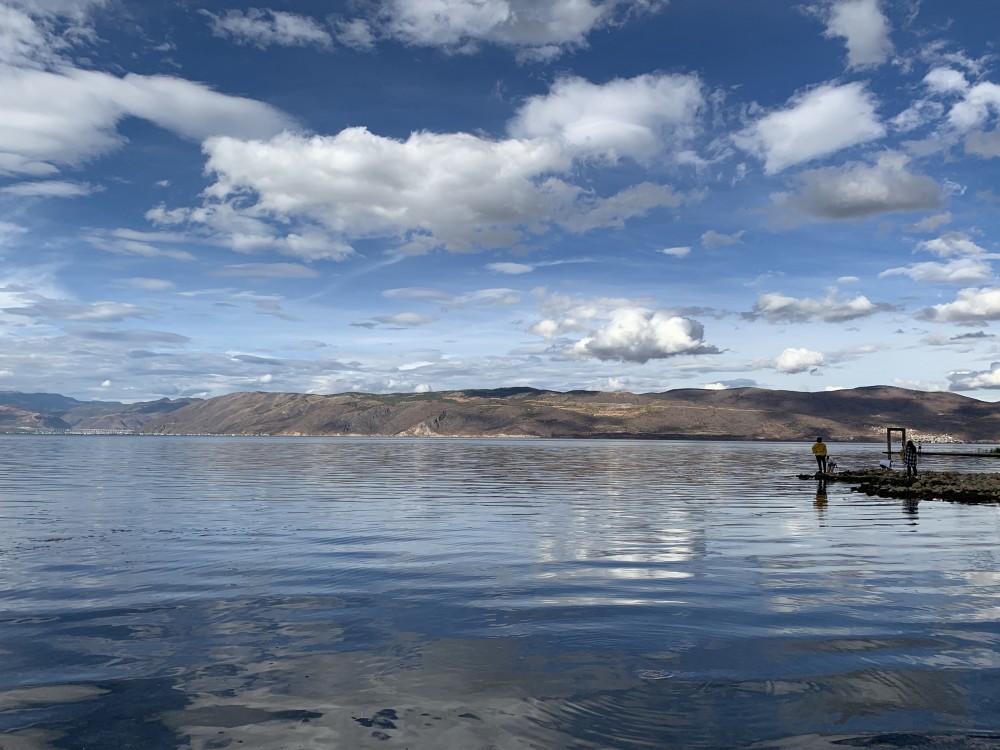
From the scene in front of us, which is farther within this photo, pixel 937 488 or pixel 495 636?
pixel 937 488

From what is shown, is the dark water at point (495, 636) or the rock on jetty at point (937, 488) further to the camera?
the rock on jetty at point (937, 488)

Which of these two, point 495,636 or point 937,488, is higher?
point 937,488

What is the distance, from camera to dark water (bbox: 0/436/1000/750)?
8062mm

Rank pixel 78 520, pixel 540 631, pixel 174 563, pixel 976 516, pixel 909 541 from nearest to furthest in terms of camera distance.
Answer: pixel 540 631 → pixel 174 563 → pixel 909 541 → pixel 78 520 → pixel 976 516

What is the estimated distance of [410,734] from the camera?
7.85m

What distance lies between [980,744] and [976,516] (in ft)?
93.7

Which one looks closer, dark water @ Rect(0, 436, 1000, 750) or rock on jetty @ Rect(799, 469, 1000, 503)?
dark water @ Rect(0, 436, 1000, 750)

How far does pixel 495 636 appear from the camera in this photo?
11.6 meters

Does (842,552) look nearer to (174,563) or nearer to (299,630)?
(299,630)

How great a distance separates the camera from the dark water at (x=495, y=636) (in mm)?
8062

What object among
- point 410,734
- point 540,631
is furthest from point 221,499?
point 410,734

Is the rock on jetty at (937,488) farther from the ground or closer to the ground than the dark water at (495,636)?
farther from the ground

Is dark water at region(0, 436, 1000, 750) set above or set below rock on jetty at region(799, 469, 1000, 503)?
below

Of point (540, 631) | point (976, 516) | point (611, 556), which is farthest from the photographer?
point (976, 516)
